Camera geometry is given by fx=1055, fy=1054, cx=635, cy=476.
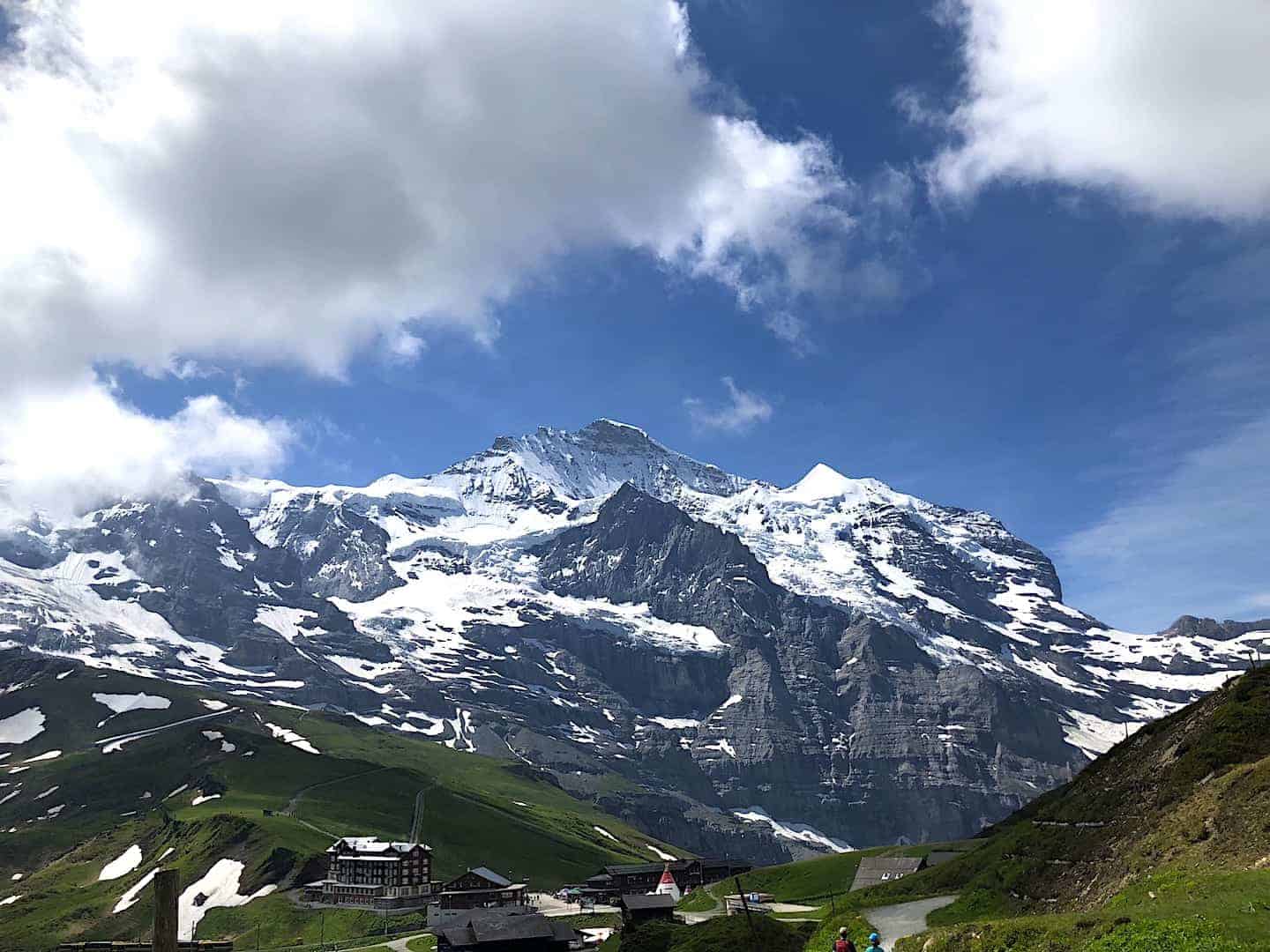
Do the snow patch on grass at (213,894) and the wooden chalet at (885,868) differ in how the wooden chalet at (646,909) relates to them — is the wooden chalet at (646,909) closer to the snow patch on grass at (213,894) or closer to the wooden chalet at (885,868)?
the wooden chalet at (885,868)

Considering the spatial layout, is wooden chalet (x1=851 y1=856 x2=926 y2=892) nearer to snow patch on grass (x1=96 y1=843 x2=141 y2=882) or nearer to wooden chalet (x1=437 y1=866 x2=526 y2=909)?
wooden chalet (x1=437 y1=866 x2=526 y2=909)

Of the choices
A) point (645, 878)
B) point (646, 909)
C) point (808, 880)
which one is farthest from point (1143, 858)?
point (645, 878)

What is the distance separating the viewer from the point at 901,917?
71.2 metres

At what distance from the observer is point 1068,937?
3772cm

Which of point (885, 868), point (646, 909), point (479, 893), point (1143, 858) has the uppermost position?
point (479, 893)

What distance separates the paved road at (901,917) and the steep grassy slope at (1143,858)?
1984 millimetres

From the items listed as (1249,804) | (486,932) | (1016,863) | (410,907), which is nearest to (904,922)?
(1016,863)

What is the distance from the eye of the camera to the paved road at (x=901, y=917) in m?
62.8

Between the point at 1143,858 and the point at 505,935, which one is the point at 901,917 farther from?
the point at 505,935

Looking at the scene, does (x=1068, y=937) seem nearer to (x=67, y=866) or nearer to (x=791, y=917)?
(x=791, y=917)

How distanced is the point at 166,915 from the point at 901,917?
2459 inches

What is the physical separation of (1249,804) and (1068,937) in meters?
18.5

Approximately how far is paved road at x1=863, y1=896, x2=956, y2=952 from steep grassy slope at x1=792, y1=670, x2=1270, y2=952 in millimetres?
1984

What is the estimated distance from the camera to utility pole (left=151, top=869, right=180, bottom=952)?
18.7m
